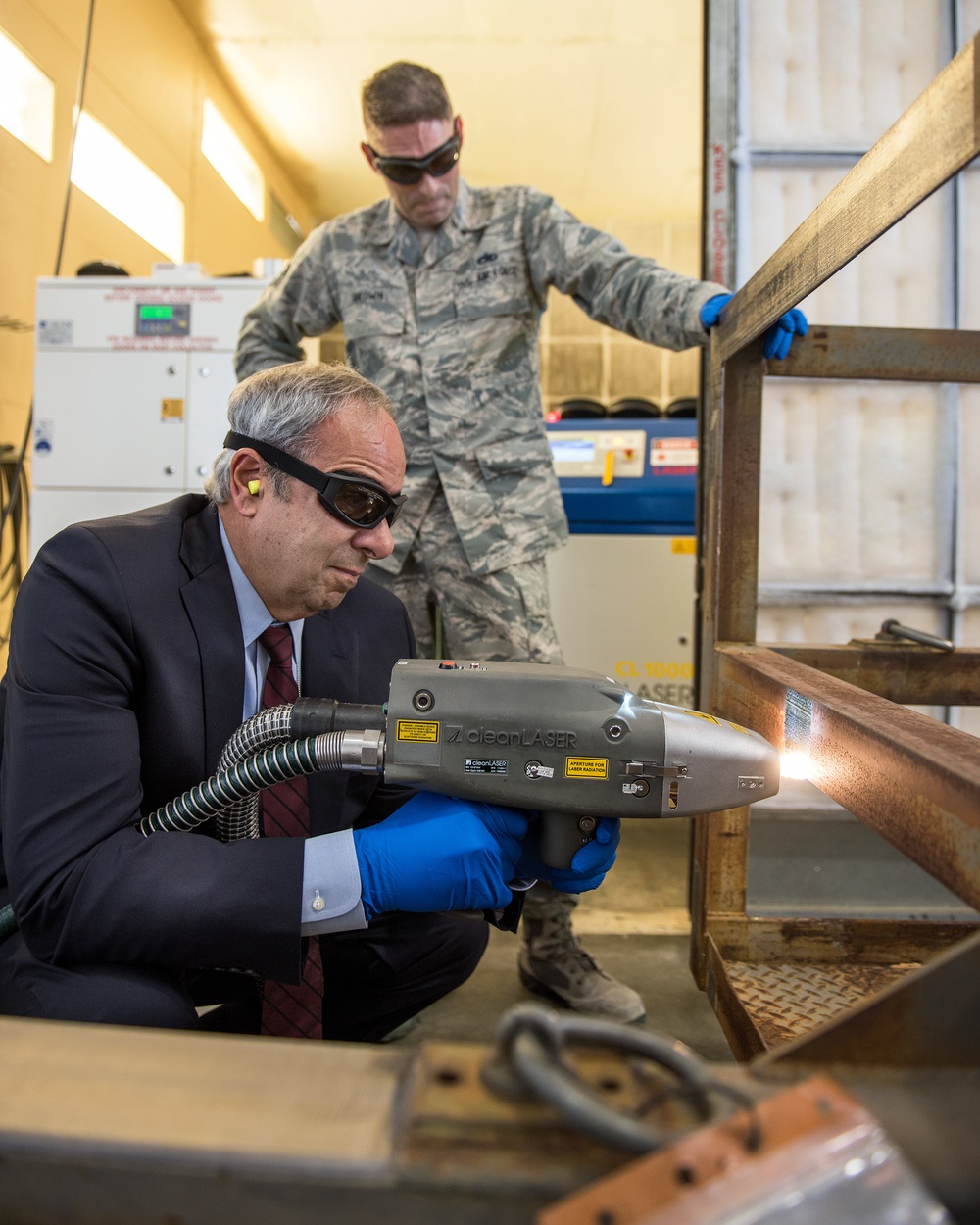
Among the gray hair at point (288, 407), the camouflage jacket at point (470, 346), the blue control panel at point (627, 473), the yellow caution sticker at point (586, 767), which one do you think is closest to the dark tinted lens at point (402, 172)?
the camouflage jacket at point (470, 346)

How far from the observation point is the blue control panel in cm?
318

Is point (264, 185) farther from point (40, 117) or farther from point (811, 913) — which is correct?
point (811, 913)

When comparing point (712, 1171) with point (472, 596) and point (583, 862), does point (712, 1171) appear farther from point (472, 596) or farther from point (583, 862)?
point (472, 596)

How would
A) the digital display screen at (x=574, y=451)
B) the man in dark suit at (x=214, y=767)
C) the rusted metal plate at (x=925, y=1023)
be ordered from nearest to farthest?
the rusted metal plate at (x=925, y=1023) < the man in dark suit at (x=214, y=767) < the digital display screen at (x=574, y=451)

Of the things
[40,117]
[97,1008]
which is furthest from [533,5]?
[97,1008]

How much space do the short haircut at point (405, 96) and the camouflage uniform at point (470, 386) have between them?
237 millimetres

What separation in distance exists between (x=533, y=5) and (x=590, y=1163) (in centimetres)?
482

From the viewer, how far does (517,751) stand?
1.03m

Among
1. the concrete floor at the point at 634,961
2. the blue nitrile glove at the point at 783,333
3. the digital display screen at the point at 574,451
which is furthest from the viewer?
the digital display screen at the point at 574,451

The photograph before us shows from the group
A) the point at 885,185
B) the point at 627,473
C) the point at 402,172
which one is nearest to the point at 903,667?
the point at 885,185

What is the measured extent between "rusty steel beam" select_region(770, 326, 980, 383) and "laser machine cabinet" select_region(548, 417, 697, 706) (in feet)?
5.41

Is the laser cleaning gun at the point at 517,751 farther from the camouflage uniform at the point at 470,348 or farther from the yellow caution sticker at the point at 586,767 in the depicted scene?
the camouflage uniform at the point at 470,348

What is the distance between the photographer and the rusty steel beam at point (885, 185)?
2.20 ft

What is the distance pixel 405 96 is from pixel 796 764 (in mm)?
1550
